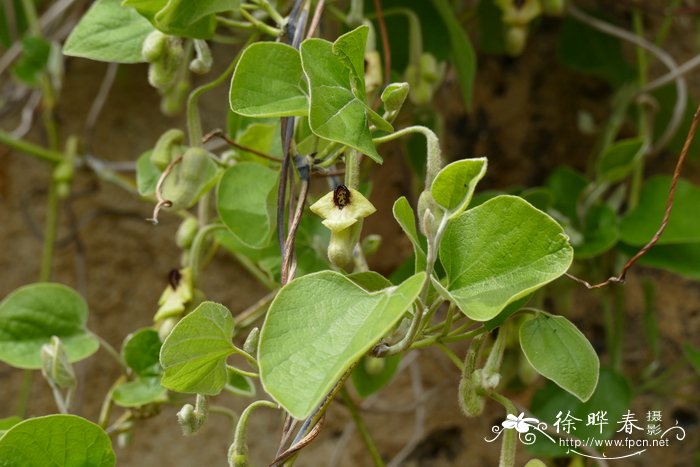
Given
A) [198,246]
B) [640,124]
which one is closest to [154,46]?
[198,246]

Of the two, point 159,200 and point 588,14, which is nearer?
point 159,200

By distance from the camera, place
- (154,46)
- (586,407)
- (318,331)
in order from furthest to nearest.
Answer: (586,407), (154,46), (318,331)

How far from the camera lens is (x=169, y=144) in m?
0.67

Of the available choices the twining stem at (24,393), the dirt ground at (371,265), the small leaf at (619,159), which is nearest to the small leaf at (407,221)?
the small leaf at (619,159)

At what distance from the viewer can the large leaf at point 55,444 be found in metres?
0.51

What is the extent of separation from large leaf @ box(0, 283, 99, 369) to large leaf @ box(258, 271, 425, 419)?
357 mm

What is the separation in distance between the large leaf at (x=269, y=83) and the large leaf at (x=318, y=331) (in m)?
0.13

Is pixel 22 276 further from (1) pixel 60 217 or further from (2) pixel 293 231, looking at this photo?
(2) pixel 293 231

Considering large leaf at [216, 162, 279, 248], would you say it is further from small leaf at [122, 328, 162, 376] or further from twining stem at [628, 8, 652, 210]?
twining stem at [628, 8, 652, 210]

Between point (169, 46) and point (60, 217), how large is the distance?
21.9 inches

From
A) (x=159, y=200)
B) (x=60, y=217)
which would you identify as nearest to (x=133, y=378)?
(x=159, y=200)

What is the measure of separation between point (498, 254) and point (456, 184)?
0.16ft

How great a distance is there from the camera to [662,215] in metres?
0.89

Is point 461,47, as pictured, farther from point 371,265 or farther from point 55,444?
point 55,444
